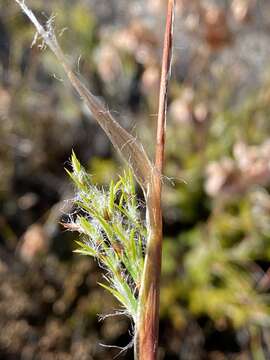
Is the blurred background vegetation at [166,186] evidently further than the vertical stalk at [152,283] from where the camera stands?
Yes

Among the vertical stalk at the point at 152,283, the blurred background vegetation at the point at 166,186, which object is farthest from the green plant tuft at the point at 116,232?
the blurred background vegetation at the point at 166,186

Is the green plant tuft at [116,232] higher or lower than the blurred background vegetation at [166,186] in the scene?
higher

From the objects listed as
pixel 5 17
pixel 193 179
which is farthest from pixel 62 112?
pixel 193 179

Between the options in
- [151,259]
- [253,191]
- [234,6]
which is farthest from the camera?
[253,191]

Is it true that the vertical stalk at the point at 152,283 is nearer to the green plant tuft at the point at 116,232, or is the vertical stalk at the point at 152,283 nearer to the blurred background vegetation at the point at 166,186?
the green plant tuft at the point at 116,232

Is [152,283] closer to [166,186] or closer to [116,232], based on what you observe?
[116,232]

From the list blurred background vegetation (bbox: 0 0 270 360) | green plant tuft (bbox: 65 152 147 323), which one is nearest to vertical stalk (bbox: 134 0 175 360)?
green plant tuft (bbox: 65 152 147 323)

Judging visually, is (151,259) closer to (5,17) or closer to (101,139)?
→ (101,139)

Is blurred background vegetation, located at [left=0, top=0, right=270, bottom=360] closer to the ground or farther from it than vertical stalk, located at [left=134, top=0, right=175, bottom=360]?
closer to the ground

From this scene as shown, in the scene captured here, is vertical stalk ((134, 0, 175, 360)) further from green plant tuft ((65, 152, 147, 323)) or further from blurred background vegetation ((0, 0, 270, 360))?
blurred background vegetation ((0, 0, 270, 360))
